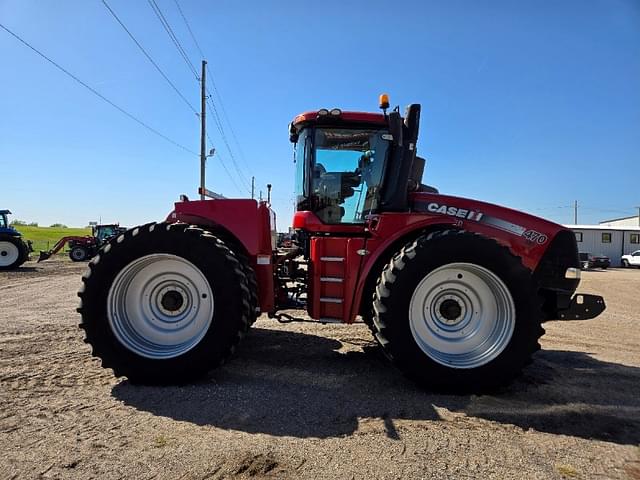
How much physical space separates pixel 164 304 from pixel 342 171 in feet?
7.57

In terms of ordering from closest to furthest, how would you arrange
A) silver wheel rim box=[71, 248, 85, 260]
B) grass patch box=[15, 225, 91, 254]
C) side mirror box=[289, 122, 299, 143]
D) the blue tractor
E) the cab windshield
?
1. the cab windshield
2. side mirror box=[289, 122, 299, 143]
3. the blue tractor
4. silver wheel rim box=[71, 248, 85, 260]
5. grass patch box=[15, 225, 91, 254]

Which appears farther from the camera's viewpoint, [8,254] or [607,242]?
[607,242]

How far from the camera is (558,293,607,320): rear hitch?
13.9 feet

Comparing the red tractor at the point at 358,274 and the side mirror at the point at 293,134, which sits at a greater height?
the side mirror at the point at 293,134

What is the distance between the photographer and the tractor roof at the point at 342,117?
14.7ft

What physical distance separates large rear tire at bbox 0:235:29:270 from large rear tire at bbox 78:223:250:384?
18707mm

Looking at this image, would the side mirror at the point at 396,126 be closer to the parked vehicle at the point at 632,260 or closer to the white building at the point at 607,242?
the parked vehicle at the point at 632,260

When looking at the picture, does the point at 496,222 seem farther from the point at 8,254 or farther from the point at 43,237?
the point at 43,237

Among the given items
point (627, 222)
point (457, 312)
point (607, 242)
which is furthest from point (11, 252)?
point (627, 222)

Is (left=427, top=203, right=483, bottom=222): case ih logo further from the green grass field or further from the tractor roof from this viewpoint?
the green grass field

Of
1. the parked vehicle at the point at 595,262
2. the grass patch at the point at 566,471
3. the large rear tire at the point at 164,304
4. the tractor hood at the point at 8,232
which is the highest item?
the tractor hood at the point at 8,232

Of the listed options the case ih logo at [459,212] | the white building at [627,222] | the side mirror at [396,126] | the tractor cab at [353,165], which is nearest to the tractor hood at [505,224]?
the case ih logo at [459,212]

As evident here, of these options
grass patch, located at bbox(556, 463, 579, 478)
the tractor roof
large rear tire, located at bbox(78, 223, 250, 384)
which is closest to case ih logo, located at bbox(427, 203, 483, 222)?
the tractor roof

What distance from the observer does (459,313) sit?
3.94m
